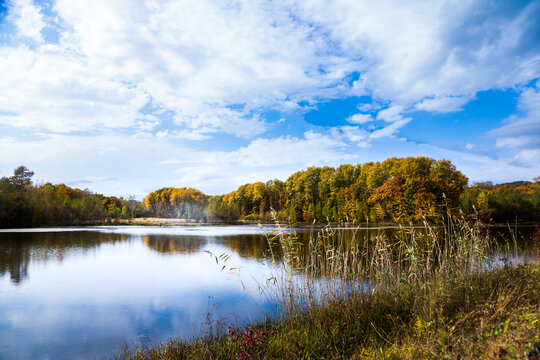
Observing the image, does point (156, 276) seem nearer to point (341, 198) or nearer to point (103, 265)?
point (103, 265)

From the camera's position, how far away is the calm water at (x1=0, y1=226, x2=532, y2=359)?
6352 millimetres

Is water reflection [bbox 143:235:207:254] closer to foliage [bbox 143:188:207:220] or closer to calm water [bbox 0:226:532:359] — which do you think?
calm water [bbox 0:226:532:359]

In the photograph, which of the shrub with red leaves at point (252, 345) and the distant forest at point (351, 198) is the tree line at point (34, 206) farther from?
the shrub with red leaves at point (252, 345)

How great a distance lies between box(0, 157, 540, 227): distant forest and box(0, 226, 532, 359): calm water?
19.5 m

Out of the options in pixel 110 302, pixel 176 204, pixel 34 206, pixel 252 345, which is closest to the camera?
pixel 252 345

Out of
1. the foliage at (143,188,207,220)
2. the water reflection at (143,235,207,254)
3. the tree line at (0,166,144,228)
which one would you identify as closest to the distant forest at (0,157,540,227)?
the tree line at (0,166,144,228)

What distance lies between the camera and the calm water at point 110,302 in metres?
6.35

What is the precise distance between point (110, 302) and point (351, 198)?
165ft

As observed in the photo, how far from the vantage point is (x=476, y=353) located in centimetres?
341

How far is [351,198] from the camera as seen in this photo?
181 feet

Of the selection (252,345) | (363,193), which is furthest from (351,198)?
(252,345)

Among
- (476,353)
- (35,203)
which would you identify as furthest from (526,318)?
(35,203)

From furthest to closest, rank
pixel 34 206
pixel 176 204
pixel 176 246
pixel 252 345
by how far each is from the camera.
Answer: pixel 176 204, pixel 34 206, pixel 176 246, pixel 252 345

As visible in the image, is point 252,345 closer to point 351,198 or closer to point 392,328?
point 392,328
